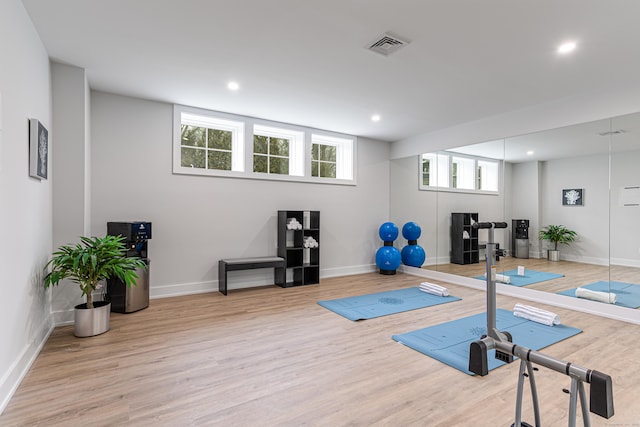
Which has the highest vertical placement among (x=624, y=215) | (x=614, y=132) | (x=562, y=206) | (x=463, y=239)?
(x=614, y=132)

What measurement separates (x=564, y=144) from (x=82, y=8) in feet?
18.5

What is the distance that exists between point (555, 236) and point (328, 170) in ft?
12.8

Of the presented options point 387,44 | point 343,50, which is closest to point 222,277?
point 343,50

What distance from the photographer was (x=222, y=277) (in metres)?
4.91

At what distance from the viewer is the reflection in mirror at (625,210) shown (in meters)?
3.77

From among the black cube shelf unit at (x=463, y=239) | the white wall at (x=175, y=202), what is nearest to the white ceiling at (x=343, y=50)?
the white wall at (x=175, y=202)

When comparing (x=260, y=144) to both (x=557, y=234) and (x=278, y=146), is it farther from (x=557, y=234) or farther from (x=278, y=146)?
(x=557, y=234)

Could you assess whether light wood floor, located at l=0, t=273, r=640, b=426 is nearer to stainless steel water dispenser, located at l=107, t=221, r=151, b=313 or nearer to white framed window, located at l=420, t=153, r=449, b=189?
stainless steel water dispenser, located at l=107, t=221, r=151, b=313

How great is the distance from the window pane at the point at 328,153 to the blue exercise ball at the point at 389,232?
171cm

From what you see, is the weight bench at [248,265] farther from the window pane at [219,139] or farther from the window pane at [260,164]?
the window pane at [219,139]

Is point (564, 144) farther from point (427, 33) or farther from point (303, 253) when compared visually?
point (303, 253)

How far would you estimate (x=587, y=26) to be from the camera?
8.78 ft

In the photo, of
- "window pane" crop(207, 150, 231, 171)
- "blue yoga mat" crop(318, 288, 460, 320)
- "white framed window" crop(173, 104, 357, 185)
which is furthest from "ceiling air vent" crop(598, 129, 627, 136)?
"window pane" crop(207, 150, 231, 171)

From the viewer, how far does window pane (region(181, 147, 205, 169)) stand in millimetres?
5016
